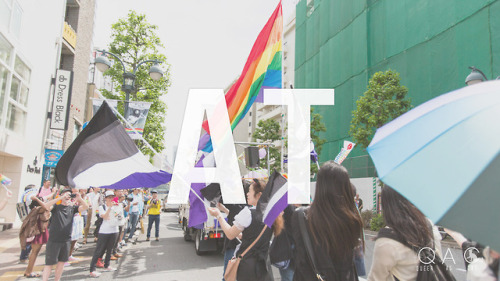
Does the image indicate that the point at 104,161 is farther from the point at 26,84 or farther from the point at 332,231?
the point at 26,84

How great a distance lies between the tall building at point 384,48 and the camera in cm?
1717

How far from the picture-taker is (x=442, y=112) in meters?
1.51

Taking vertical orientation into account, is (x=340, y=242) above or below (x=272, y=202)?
below

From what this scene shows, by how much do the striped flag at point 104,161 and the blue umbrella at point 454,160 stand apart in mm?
3812

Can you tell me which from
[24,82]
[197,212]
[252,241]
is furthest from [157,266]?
[24,82]

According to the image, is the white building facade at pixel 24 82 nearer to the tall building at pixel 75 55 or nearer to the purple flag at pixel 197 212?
the tall building at pixel 75 55

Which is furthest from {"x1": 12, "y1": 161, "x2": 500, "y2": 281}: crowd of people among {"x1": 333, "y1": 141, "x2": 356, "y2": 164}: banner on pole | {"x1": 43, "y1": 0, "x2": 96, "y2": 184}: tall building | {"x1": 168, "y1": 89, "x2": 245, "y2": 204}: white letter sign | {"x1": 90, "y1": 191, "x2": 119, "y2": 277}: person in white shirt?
{"x1": 43, "y1": 0, "x2": 96, "y2": 184}: tall building

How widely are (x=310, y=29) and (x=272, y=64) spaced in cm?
3055

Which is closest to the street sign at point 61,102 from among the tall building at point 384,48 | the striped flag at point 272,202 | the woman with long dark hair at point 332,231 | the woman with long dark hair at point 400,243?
the striped flag at point 272,202

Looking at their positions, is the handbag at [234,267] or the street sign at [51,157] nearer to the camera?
the handbag at [234,267]

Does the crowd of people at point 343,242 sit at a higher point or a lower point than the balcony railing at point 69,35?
lower

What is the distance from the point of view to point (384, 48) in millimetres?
24016

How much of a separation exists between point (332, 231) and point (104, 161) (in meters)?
3.44

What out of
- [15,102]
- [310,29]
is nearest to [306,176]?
[15,102]
